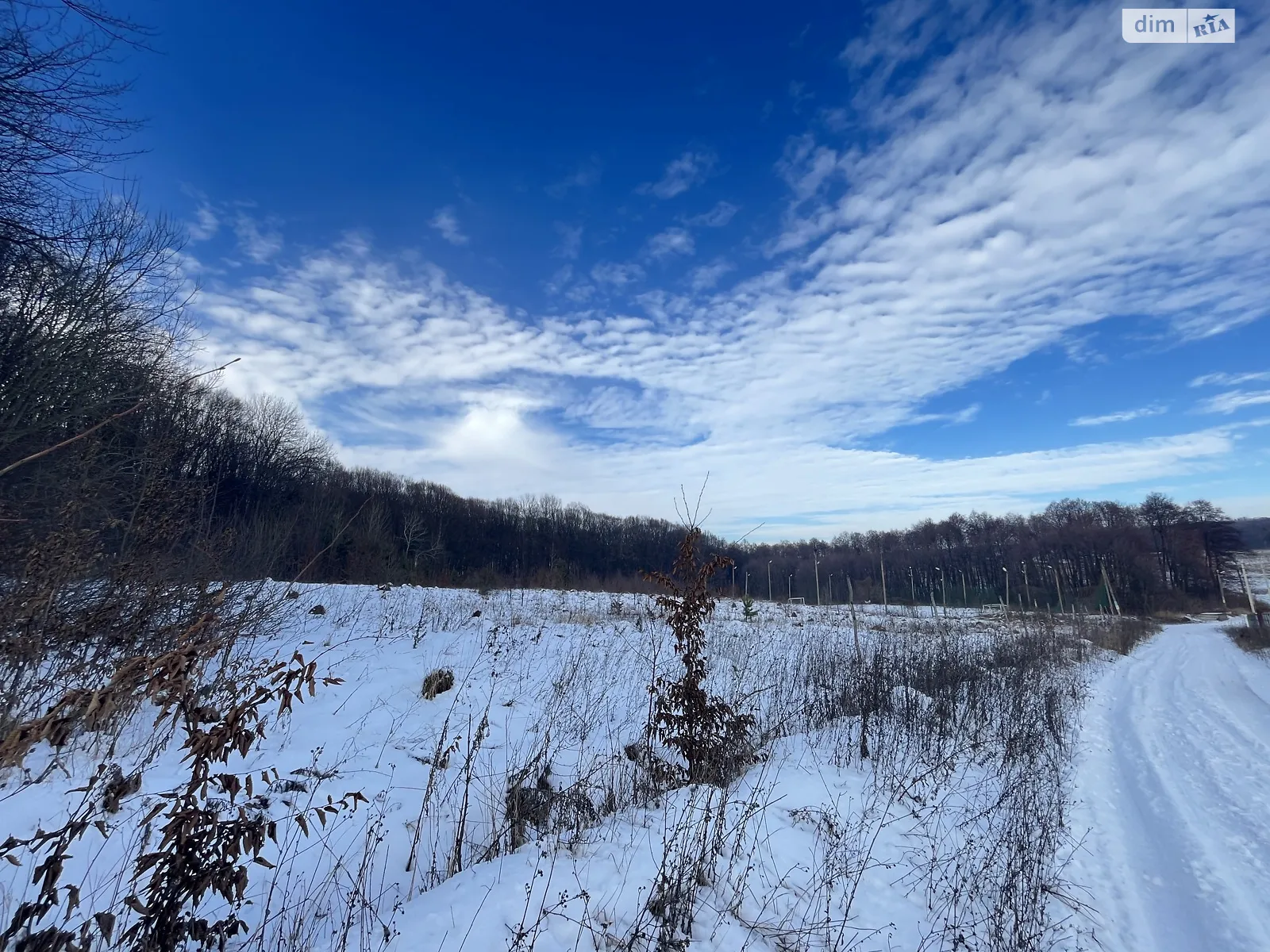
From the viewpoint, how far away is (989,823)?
496cm

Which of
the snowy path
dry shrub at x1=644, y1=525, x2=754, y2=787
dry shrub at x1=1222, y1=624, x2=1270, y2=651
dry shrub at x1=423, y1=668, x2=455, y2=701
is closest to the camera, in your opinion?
the snowy path

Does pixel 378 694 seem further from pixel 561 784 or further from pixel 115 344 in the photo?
pixel 115 344

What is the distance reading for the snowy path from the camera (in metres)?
3.74

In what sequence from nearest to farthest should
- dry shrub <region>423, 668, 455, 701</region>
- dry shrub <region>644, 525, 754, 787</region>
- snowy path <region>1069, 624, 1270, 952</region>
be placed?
snowy path <region>1069, 624, 1270, 952</region>, dry shrub <region>644, 525, 754, 787</region>, dry shrub <region>423, 668, 455, 701</region>

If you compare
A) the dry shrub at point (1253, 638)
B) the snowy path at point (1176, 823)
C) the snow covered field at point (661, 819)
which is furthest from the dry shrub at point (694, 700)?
the dry shrub at point (1253, 638)

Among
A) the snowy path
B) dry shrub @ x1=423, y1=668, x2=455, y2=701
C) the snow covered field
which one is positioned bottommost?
the snowy path

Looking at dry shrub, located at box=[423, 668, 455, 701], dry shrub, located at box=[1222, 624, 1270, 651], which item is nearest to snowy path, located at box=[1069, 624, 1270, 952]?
dry shrub, located at box=[423, 668, 455, 701]

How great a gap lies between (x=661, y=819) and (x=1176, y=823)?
15.4 feet

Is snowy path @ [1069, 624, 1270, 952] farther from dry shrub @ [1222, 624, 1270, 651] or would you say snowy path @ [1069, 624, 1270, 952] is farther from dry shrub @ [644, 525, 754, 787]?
dry shrub @ [1222, 624, 1270, 651]

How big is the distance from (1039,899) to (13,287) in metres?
12.4

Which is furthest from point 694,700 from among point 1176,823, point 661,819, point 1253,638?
point 1253,638

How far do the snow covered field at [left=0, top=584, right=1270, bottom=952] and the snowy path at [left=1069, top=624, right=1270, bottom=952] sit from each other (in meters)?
0.03

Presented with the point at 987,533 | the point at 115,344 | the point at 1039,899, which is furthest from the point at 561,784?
the point at 987,533

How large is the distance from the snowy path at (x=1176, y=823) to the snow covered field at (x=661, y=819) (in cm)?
3
